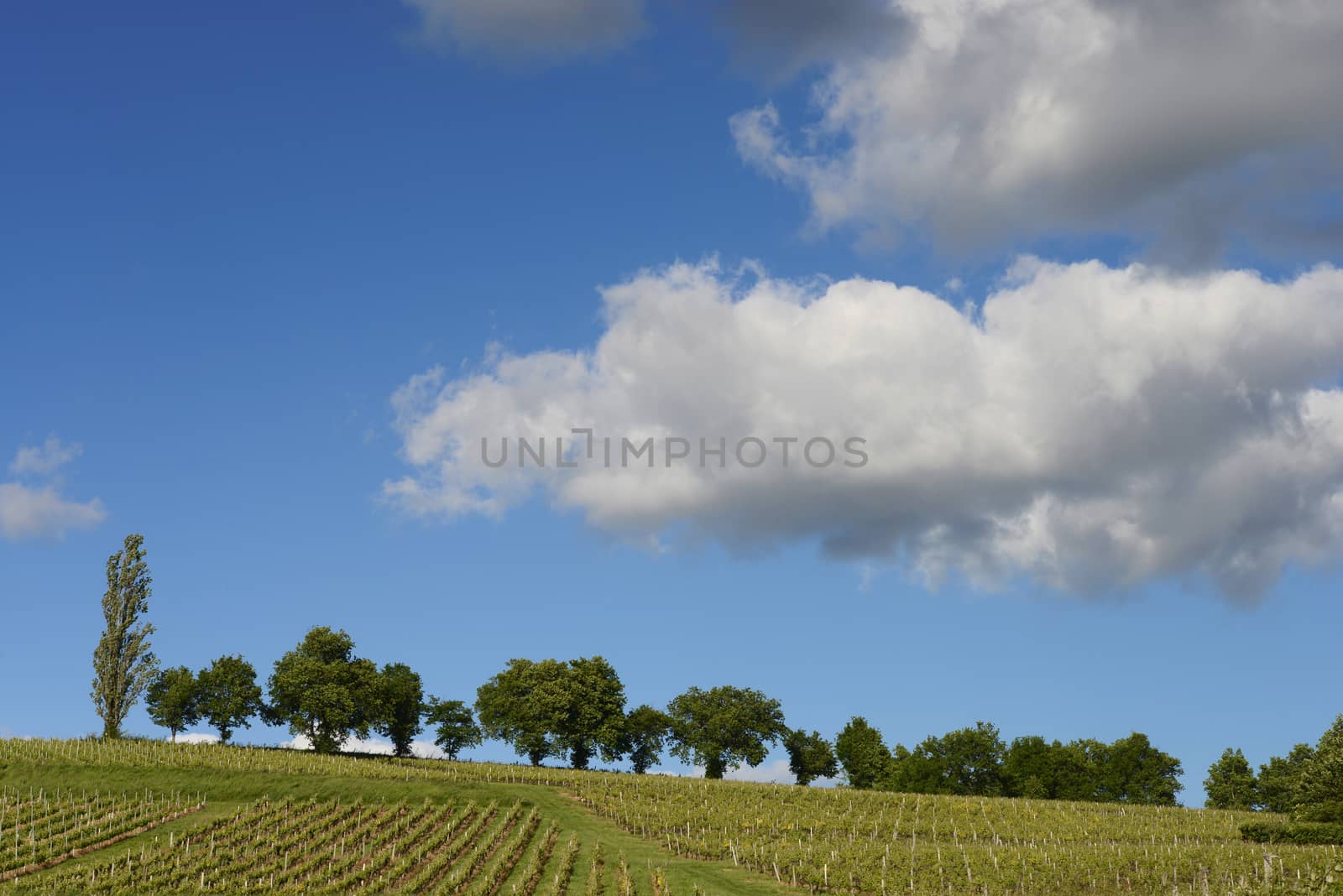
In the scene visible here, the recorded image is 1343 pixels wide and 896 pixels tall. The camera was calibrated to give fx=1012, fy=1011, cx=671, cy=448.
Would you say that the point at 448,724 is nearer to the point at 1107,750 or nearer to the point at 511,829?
the point at 511,829

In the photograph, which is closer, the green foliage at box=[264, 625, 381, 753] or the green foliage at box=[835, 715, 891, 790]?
the green foliage at box=[264, 625, 381, 753]

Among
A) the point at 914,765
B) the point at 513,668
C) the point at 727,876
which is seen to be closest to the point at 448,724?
the point at 513,668

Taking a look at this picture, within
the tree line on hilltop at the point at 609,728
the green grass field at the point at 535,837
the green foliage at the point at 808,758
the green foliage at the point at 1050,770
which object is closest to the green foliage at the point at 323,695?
the tree line on hilltop at the point at 609,728

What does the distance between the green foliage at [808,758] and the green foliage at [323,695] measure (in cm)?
4897

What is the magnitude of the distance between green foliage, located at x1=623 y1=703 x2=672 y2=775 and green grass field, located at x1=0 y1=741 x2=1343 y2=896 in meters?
40.5

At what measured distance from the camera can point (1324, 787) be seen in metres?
73.0

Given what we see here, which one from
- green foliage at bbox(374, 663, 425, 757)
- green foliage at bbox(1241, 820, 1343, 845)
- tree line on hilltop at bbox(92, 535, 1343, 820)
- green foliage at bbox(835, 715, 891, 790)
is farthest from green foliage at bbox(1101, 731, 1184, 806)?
green foliage at bbox(374, 663, 425, 757)

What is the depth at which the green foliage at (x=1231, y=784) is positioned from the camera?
356ft

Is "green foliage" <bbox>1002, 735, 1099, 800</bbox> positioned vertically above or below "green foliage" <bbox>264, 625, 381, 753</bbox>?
below

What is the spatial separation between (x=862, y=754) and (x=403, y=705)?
2145 inches

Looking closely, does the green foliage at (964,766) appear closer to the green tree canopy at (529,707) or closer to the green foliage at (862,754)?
the green foliage at (862,754)

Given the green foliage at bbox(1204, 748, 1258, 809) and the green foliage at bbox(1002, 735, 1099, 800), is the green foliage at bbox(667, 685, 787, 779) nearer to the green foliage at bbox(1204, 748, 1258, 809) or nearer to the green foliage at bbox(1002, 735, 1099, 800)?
the green foliage at bbox(1002, 735, 1099, 800)

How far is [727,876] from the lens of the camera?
5028cm

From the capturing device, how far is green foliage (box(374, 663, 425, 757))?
4304 inches
